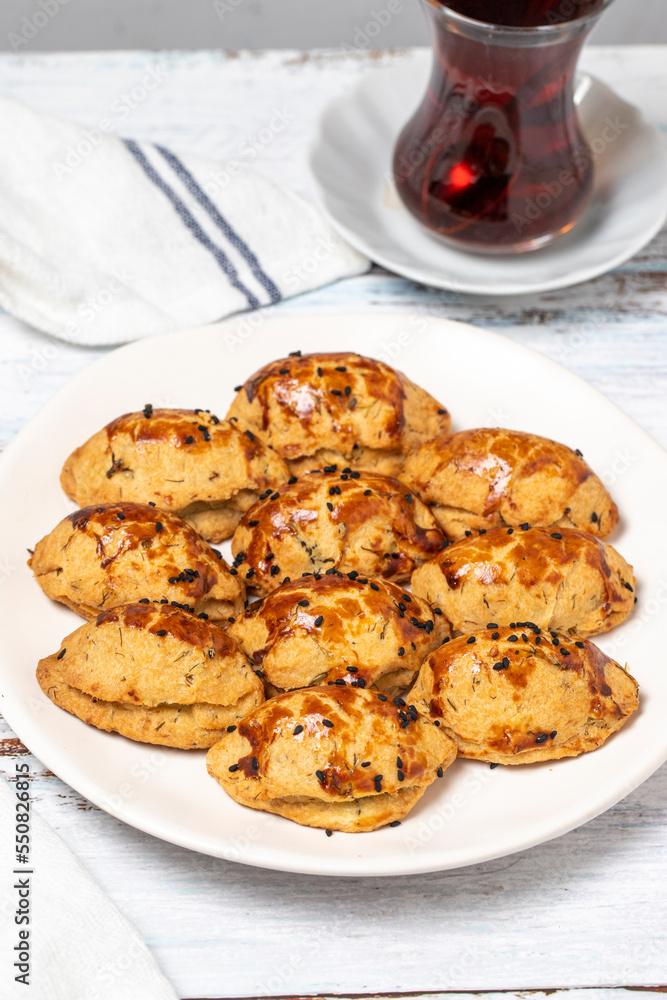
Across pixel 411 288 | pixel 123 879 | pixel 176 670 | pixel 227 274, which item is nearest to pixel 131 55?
pixel 227 274

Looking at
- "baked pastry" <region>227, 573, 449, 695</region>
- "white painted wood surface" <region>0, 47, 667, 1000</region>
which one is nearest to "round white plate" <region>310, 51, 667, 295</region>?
"baked pastry" <region>227, 573, 449, 695</region>

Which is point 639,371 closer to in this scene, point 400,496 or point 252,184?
point 400,496

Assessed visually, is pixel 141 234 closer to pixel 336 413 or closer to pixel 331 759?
pixel 336 413

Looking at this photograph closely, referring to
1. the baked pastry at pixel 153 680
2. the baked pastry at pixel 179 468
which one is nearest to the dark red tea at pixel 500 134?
the baked pastry at pixel 179 468

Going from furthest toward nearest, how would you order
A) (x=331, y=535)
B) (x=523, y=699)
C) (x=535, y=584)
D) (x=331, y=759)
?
(x=331, y=535), (x=535, y=584), (x=523, y=699), (x=331, y=759)

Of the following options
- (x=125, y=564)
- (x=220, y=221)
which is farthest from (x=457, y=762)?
(x=220, y=221)

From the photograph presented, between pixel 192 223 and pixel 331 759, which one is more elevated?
pixel 192 223
